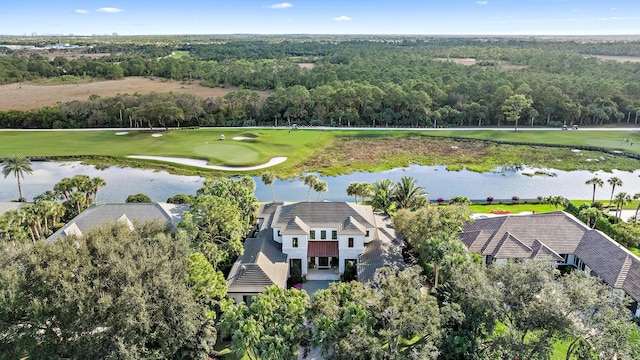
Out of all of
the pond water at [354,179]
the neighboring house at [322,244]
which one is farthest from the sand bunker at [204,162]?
the neighboring house at [322,244]

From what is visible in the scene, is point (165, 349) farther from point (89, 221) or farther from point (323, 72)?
point (323, 72)

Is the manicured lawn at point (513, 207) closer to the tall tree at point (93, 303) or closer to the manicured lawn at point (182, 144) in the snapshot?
the manicured lawn at point (182, 144)

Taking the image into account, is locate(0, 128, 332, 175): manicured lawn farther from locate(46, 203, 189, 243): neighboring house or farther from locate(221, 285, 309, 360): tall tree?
locate(221, 285, 309, 360): tall tree

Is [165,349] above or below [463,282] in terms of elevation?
below

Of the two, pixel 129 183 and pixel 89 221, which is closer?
pixel 89 221

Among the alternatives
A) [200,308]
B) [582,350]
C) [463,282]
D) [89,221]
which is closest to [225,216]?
[200,308]

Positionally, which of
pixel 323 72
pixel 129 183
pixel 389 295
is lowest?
pixel 129 183

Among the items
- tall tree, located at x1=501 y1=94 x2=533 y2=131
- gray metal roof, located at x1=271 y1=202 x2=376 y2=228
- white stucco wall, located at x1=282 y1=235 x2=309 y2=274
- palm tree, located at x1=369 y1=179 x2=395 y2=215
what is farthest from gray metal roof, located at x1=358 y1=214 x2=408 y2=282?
tall tree, located at x1=501 y1=94 x2=533 y2=131
